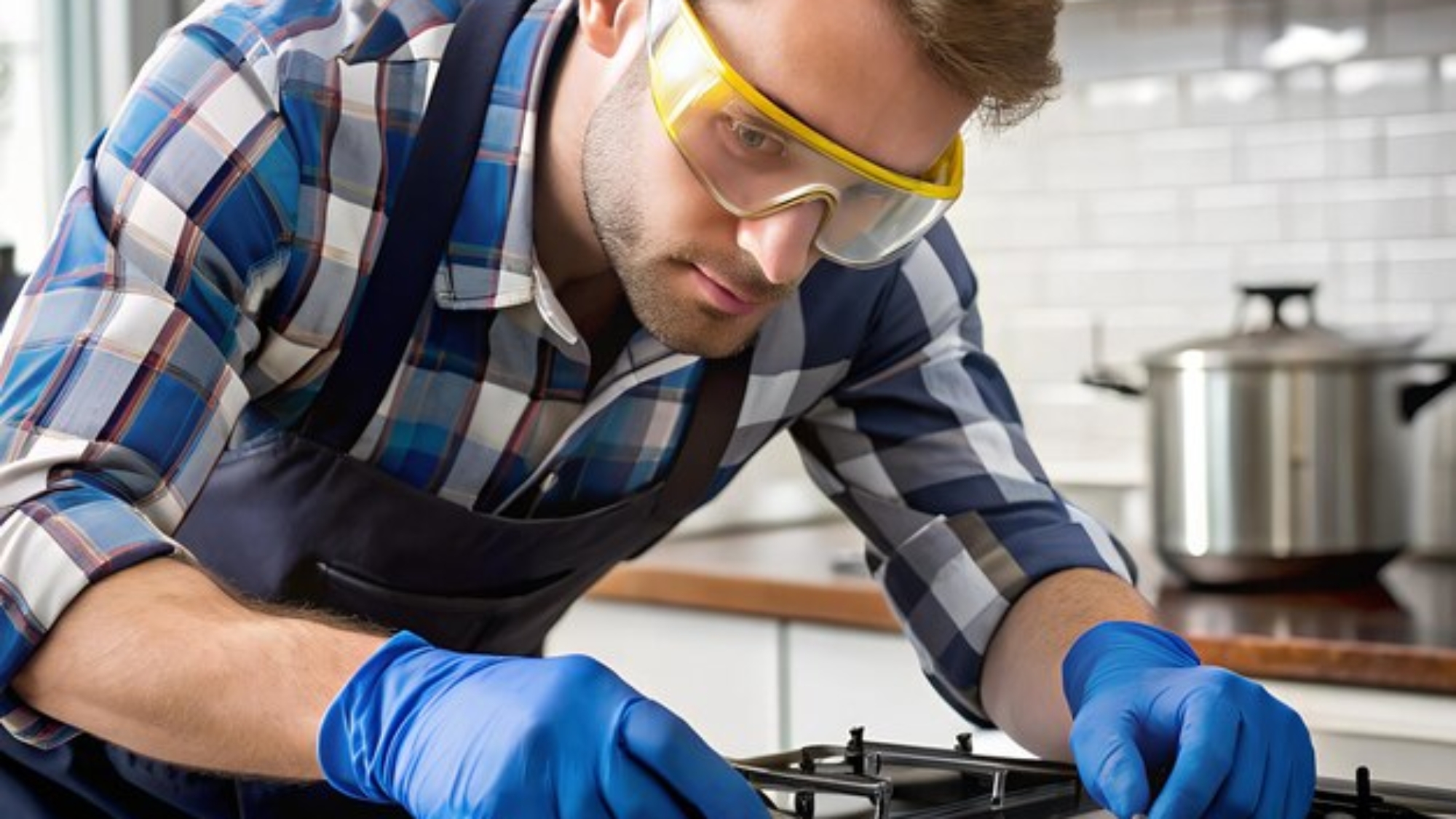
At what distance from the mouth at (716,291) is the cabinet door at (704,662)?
4.18 feet

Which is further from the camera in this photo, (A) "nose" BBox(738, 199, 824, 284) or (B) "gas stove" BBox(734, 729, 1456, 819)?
(A) "nose" BBox(738, 199, 824, 284)

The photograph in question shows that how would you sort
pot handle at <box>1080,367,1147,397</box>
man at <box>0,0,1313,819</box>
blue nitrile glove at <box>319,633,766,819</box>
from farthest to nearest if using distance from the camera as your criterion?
pot handle at <box>1080,367,1147,397</box>
man at <box>0,0,1313,819</box>
blue nitrile glove at <box>319,633,766,819</box>

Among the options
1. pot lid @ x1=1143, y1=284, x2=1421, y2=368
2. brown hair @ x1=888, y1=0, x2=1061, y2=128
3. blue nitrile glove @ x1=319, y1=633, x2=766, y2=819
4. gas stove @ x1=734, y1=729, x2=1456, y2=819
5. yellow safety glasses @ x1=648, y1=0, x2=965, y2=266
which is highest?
brown hair @ x1=888, y1=0, x2=1061, y2=128

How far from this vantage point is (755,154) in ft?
4.50

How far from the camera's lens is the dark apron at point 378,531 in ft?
4.76

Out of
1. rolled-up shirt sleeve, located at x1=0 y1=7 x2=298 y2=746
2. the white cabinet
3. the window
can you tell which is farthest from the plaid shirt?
the window

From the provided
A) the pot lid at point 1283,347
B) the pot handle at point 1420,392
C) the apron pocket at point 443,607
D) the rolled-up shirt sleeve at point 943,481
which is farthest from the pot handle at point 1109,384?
the apron pocket at point 443,607

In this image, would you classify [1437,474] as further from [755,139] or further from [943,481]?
[755,139]

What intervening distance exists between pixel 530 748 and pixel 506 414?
554 millimetres

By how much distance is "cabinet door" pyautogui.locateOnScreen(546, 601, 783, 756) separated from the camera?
2691mm

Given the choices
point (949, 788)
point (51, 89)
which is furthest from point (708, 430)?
point (51, 89)

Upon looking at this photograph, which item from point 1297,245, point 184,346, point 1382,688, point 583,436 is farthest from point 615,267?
point 1297,245

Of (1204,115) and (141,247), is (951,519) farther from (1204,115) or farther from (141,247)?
(1204,115)

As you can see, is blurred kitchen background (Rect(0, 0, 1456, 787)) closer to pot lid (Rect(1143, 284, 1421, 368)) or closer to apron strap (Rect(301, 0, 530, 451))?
pot lid (Rect(1143, 284, 1421, 368))
